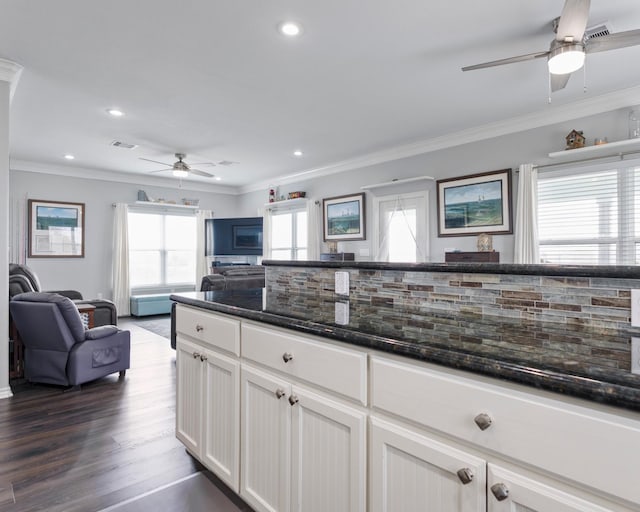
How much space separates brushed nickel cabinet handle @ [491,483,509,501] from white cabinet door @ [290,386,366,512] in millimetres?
384

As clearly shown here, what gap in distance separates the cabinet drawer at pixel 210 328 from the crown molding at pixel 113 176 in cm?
570

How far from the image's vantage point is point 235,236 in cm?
788

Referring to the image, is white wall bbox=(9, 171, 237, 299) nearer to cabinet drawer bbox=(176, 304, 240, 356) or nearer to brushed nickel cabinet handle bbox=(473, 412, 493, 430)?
cabinet drawer bbox=(176, 304, 240, 356)

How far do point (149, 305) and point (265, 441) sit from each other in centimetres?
617

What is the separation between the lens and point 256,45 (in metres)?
2.76

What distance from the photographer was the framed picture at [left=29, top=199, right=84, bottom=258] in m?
6.29

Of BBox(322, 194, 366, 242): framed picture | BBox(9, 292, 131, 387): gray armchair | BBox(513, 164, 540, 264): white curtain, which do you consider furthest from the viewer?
BBox(322, 194, 366, 242): framed picture

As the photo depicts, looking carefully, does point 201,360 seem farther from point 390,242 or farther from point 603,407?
point 390,242

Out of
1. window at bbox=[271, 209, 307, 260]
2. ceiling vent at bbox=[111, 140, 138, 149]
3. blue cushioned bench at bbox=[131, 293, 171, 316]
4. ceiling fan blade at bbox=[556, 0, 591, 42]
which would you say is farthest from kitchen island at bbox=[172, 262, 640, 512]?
blue cushioned bench at bbox=[131, 293, 171, 316]

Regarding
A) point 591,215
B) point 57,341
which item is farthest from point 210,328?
point 591,215

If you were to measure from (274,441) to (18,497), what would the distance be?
1407 millimetres

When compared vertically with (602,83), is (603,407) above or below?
below

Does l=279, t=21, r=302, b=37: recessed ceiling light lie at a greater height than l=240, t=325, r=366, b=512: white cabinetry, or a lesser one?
greater

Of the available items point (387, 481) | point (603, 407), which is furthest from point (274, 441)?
point (603, 407)
